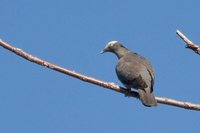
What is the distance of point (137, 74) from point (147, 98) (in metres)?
0.87

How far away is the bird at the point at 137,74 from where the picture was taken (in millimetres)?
6020

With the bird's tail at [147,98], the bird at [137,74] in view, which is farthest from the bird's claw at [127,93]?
the bird's tail at [147,98]

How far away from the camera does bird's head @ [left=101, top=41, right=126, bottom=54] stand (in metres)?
7.78

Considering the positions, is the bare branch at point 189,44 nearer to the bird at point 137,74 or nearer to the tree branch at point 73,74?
the tree branch at point 73,74

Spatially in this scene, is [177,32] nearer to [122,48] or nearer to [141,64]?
[141,64]

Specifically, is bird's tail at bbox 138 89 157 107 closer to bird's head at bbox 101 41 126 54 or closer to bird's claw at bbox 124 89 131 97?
bird's claw at bbox 124 89 131 97

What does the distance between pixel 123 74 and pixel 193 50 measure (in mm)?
2322

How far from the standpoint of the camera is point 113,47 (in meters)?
7.82

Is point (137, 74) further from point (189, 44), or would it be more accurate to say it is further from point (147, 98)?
point (189, 44)

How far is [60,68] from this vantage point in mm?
4180

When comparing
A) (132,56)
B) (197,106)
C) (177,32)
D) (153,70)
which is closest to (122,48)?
(132,56)

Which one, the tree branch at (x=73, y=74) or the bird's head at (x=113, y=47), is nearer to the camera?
the tree branch at (x=73, y=74)

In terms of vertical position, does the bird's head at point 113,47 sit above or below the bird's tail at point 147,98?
above

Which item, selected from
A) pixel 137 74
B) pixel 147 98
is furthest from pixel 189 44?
pixel 137 74
